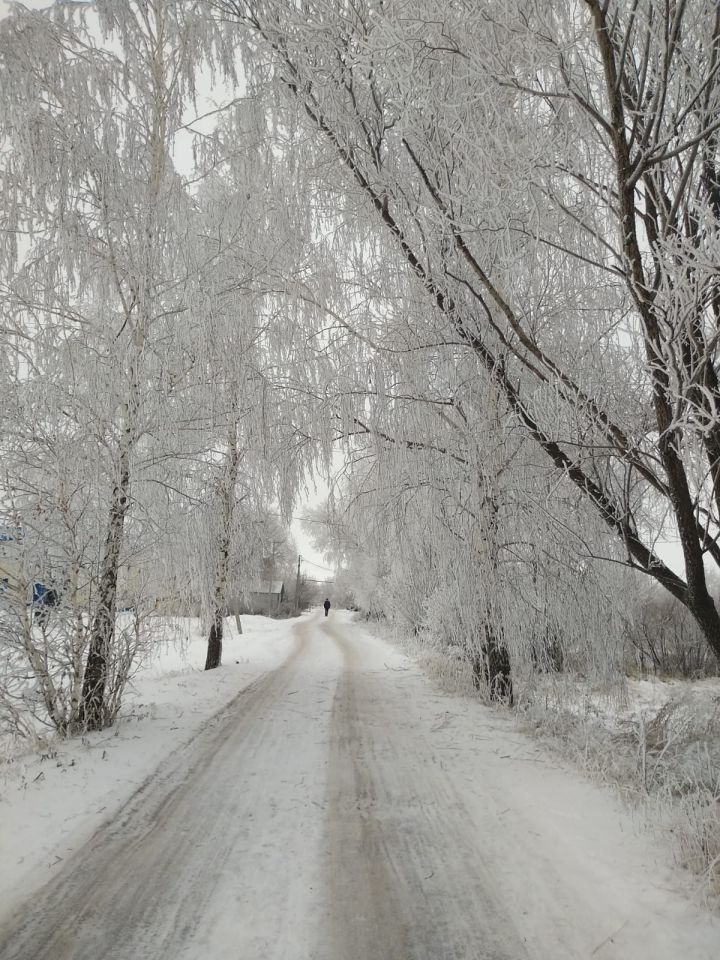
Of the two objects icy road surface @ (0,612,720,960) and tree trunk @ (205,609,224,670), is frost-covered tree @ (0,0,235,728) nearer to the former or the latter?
icy road surface @ (0,612,720,960)

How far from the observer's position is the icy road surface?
2084mm

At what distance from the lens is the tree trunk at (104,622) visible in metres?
5.01

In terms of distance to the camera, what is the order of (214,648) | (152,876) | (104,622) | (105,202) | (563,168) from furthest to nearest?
(214,648) → (105,202) → (104,622) → (563,168) → (152,876)

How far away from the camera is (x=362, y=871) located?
103 inches

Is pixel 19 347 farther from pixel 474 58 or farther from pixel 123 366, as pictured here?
pixel 474 58

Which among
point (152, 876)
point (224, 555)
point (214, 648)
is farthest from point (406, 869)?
point (214, 648)

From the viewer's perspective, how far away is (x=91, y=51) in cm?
560

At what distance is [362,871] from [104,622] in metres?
3.50

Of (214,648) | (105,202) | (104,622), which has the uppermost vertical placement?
(105,202)

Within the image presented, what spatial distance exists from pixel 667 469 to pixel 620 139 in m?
1.58

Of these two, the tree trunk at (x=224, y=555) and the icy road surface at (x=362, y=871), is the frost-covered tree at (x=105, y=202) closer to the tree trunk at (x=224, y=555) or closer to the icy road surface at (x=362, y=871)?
the tree trunk at (x=224, y=555)

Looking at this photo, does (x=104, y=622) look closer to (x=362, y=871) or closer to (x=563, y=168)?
(x=362, y=871)

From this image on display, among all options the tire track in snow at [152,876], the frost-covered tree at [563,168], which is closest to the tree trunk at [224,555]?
the frost-covered tree at [563,168]

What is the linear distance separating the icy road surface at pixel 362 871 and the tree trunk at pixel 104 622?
45.7 inches
